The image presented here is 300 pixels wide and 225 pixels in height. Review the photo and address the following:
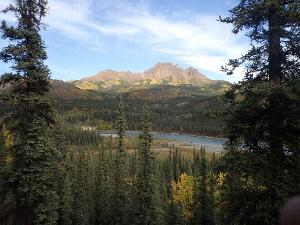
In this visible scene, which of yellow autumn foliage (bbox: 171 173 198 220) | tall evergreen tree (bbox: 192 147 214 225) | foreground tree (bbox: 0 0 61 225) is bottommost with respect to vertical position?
yellow autumn foliage (bbox: 171 173 198 220)

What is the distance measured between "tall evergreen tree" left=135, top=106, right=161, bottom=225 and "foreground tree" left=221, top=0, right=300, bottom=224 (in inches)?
1497

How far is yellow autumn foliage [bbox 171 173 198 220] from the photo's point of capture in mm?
91706

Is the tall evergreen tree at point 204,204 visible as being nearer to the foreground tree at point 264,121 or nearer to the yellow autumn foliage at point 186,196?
the yellow autumn foliage at point 186,196

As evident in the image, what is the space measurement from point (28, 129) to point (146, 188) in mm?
35499

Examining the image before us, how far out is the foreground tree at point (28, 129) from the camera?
63.8 feet

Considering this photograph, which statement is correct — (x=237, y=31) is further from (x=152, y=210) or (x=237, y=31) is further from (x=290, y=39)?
(x=152, y=210)

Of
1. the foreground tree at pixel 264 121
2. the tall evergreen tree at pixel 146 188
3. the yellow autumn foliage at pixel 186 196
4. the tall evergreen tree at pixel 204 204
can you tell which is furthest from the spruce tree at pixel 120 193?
the foreground tree at pixel 264 121

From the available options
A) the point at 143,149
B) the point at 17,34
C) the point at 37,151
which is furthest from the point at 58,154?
the point at 143,149

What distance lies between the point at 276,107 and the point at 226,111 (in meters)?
1.75

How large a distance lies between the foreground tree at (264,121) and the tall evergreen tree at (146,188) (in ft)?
125

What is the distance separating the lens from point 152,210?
2114 inches

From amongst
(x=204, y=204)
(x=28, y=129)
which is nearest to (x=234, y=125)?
(x=28, y=129)

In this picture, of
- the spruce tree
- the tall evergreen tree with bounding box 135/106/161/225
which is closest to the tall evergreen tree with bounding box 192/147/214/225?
the spruce tree

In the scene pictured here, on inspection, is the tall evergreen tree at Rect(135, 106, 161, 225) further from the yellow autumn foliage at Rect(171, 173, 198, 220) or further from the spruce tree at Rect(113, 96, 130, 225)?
the yellow autumn foliage at Rect(171, 173, 198, 220)
